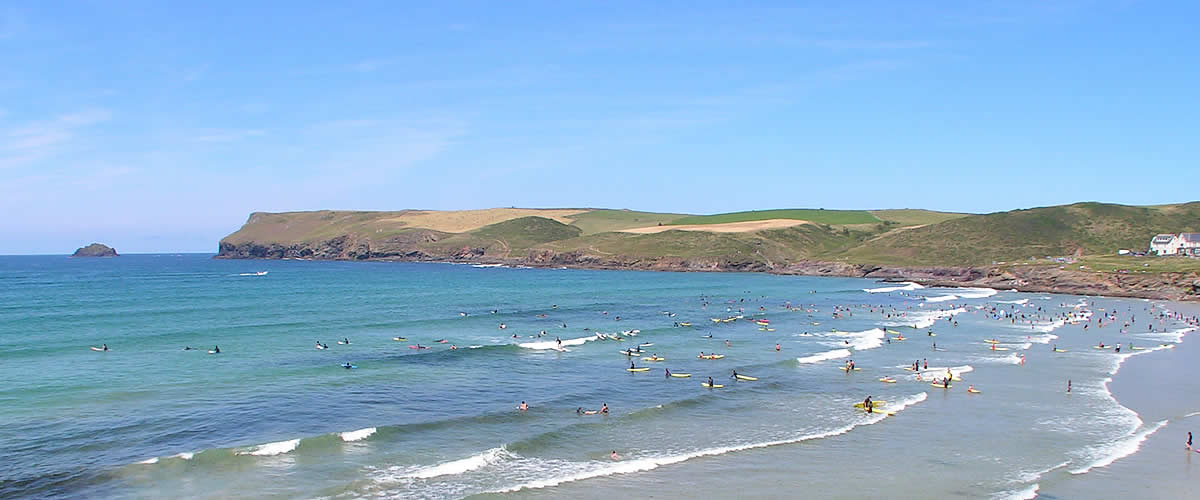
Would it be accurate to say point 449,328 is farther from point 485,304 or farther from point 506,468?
point 506,468

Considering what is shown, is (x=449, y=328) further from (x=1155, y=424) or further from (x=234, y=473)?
(x=1155, y=424)

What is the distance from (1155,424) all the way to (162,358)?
68.9 m

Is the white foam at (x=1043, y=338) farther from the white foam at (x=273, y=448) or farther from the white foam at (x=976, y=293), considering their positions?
the white foam at (x=273, y=448)

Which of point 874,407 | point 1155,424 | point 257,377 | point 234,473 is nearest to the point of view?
point 234,473

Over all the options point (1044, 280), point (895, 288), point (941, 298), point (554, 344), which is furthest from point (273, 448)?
point (1044, 280)

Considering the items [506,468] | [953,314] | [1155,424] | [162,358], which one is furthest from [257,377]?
[953,314]

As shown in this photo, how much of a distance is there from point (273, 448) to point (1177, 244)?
193 meters

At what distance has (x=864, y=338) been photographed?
82.2 metres

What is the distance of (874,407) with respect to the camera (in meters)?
47.9

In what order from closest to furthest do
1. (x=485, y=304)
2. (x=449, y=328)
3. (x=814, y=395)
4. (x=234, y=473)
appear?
(x=234, y=473) < (x=814, y=395) < (x=449, y=328) < (x=485, y=304)

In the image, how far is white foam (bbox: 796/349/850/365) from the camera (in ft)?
219

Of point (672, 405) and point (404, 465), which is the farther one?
point (672, 405)

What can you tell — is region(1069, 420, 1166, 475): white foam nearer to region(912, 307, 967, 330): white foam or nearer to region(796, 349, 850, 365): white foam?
region(796, 349, 850, 365): white foam

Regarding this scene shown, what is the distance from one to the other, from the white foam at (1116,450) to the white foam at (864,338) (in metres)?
33.3
